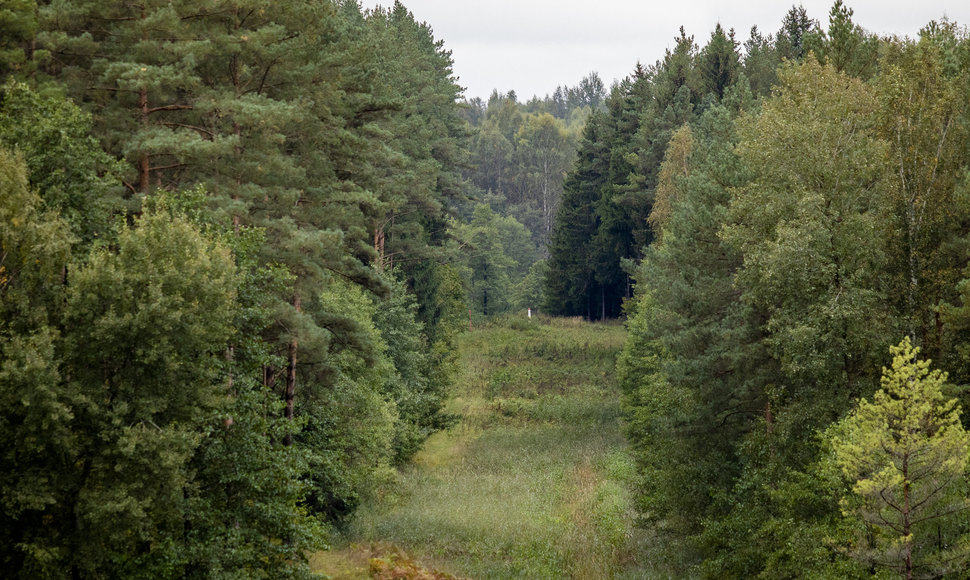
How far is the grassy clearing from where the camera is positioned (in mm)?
26641

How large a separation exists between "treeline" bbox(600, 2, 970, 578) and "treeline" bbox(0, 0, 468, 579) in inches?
416

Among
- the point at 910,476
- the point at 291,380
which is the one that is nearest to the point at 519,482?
the point at 291,380

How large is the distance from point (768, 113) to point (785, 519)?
11.1 meters

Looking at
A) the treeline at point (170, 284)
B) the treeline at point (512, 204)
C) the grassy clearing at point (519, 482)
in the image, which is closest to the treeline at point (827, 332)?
the grassy clearing at point (519, 482)

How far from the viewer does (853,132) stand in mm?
23594

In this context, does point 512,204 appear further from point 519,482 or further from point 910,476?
point 910,476

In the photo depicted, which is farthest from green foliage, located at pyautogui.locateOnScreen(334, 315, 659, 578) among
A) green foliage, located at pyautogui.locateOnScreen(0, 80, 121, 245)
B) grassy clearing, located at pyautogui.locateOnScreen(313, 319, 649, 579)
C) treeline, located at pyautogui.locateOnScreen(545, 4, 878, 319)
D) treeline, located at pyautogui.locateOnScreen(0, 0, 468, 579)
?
green foliage, located at pyautogui.locateOnScreen(0, 80, 121, 245)

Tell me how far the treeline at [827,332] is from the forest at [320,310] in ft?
0.28

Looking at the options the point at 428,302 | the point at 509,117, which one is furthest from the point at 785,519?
the point at 509,117

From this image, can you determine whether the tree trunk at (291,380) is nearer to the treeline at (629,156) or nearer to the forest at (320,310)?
the forest at (320,310)

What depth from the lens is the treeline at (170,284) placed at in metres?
14.9

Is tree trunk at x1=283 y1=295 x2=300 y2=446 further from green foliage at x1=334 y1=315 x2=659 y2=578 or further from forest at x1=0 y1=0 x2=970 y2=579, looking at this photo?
green foliage at x1=334 y1=315 x2=659 y2=578

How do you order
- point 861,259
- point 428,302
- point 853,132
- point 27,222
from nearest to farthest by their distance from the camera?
point 27,222, point 861,259, point 853,132, point 428,302

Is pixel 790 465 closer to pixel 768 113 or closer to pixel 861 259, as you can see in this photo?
pixel 861 259
